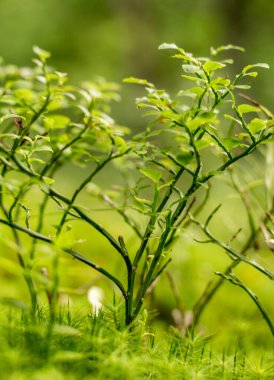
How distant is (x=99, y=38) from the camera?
8.11m

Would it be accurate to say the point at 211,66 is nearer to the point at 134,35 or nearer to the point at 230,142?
the point at 230,142

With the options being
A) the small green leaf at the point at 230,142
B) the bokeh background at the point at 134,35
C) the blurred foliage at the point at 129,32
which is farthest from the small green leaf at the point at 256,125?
the blurred foliage at the point at 129,32

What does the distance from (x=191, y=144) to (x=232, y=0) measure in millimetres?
5156

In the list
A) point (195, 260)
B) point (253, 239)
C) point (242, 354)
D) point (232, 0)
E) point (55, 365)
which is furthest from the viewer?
point (232, 0)

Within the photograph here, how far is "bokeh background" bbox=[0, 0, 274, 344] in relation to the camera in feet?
18.3

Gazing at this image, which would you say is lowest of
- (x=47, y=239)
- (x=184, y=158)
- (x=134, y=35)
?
(x=47, y=239)

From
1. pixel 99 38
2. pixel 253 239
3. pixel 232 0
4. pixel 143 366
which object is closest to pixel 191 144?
pixel 143 366

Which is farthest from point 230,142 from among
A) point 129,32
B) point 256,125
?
point 129,32

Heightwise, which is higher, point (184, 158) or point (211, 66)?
point (211, 66)

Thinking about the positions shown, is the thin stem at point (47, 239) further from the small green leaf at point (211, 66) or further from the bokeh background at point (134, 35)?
the bokeh background at point (134, 35)

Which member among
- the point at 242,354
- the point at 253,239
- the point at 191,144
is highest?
the point at 191,144

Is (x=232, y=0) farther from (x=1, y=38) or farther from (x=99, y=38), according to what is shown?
(x=1, y=38)

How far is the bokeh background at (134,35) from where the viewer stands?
5.57m

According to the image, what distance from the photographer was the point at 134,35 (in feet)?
19.1
